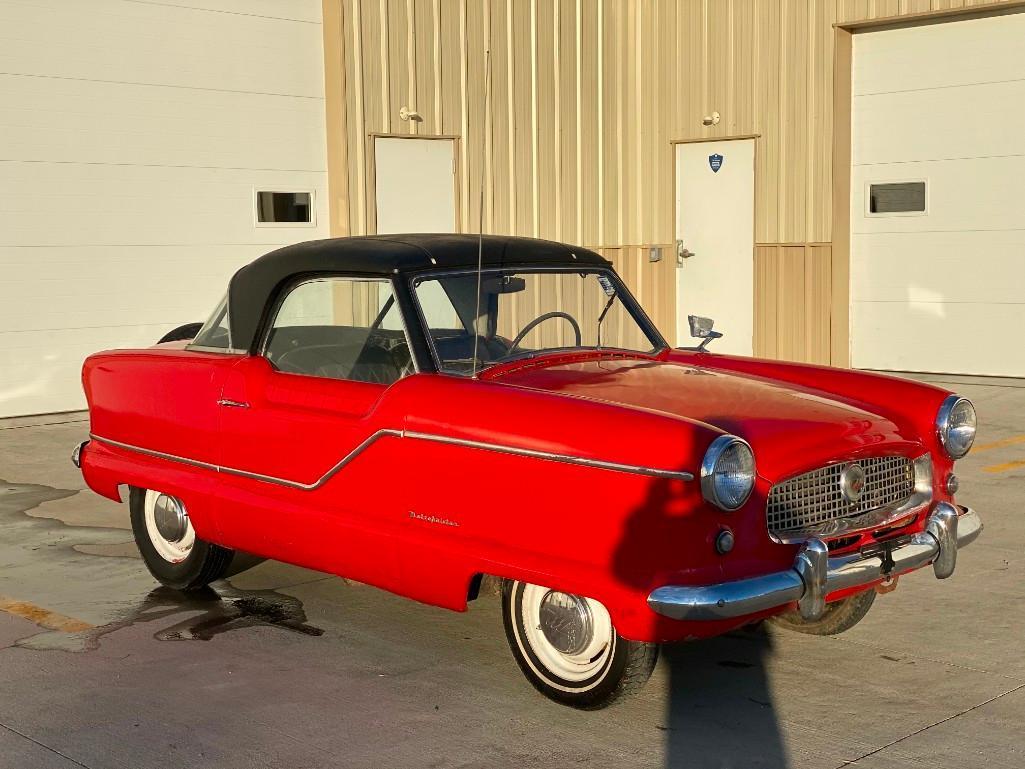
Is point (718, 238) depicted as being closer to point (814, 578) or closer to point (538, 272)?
point (538, 272)

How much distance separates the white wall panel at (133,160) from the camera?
35.9ft

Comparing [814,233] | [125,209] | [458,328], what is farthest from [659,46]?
[458,328]

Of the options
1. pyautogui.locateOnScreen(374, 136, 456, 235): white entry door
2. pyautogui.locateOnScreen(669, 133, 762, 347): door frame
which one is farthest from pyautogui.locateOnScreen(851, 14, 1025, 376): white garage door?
pyautogui.locateOnScreen(374, 136, 456, 235): white entry door

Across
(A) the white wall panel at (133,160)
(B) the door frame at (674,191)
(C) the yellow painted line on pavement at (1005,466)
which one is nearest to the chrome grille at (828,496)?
(C) the yellow painted line on pavement at (1005,466)

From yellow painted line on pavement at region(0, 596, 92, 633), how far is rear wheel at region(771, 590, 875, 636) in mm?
2658

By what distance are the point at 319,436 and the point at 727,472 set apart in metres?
1.62

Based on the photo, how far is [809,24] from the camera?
13547mm

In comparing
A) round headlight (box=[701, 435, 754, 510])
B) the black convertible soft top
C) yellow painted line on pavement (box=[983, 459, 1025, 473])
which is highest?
the black convertible soft top

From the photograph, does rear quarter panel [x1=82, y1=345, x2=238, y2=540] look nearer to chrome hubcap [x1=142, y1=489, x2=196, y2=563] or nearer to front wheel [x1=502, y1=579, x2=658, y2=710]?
chrome hubcap [x1=142, y1=489, x2=196, y2=563]

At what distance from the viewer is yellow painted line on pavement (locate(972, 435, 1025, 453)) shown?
898 cm

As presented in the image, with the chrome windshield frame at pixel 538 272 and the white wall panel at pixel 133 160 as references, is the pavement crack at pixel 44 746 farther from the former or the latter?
the white wall panel at pixel 133 160

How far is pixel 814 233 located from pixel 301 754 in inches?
419

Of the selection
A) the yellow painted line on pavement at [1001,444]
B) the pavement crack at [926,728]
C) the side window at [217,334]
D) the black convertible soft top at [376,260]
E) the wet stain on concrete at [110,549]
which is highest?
the black convertible soft top at [376,260]

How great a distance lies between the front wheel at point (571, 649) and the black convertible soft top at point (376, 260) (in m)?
1.32
